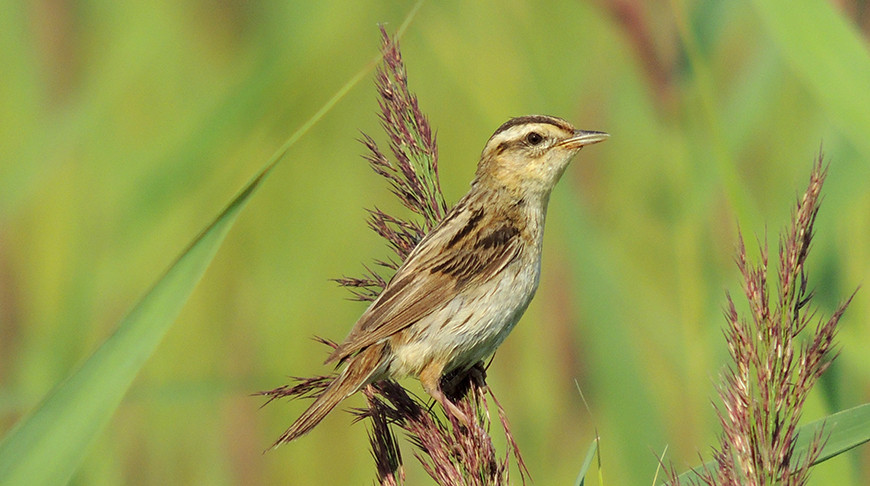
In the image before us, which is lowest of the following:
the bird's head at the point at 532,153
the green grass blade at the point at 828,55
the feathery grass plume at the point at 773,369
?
the feathery grass plume at the point at 773,369

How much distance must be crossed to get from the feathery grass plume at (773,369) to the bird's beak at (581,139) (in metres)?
1.37

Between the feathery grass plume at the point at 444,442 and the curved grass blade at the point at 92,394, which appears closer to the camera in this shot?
the curved grass blade at the point at 92,394

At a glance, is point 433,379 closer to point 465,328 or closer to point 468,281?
point 465,328

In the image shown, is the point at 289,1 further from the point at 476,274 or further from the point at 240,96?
the point at 476,274

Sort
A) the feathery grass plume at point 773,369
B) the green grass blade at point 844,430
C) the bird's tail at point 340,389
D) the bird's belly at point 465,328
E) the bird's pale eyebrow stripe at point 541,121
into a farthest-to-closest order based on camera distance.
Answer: the bird's pale eyebrow stripe at point 541,121 → the bird's belly at point 465,328 → the bird's tail at point 340,389 → the green grass blade at point 844,430 → the feathery grass plume at point 773,369

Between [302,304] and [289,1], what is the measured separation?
1.36 metres

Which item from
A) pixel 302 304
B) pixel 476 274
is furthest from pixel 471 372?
pixel 302 304

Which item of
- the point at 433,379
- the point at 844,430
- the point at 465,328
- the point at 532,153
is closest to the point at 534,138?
the point at 532,153

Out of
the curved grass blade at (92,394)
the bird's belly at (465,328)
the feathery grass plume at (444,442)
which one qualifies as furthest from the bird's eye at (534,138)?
the curved grass blade at (92,394)

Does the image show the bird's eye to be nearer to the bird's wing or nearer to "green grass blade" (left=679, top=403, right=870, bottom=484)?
the bird's wing

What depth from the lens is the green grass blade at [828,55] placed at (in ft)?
8.29

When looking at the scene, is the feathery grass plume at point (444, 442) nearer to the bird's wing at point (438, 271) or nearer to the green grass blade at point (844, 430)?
the bird's wing at point (438, 271)

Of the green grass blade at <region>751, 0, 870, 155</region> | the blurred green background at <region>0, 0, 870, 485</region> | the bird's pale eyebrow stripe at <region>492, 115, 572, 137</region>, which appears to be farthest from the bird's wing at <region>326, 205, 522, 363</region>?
the green grass blade at <region>751, 0, 870, 155</region>

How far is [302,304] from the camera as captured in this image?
4.44 metres
